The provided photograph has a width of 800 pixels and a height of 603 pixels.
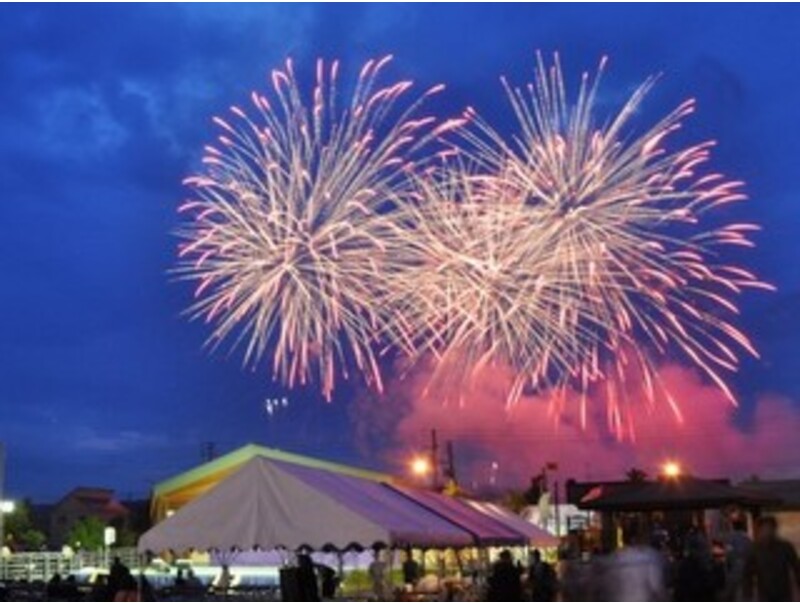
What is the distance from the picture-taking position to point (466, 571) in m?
30.2

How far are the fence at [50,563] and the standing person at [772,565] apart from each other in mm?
30090

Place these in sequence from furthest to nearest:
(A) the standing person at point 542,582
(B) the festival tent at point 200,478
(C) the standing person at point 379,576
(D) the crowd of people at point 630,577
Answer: (B) the festival tent at point 200,478 < (C) the standing person at point 379,576 < (A) the standing person at point 542,582 < (D) the crowd of people at point 630,577

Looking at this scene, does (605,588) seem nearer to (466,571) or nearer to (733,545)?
(733,545)

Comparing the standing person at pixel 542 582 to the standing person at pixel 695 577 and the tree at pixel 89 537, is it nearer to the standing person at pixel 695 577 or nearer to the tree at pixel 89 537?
the standing person at pixel 695 577

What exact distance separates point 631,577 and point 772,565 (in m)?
1.47

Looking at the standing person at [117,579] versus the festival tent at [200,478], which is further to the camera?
the festival tent at [200,478]

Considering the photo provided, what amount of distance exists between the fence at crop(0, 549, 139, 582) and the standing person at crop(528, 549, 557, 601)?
19721 millimetres

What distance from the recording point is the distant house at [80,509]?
10900cm

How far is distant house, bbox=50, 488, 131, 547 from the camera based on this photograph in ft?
358

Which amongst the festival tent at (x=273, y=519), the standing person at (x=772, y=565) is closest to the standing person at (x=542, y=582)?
the festival tent at (x=273, y=519)

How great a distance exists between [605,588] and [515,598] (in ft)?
19.3

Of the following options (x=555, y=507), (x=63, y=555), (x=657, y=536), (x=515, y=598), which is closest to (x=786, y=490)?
(x=555, y=507)

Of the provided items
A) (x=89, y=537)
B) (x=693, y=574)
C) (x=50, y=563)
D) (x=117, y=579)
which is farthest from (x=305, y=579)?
(x=89, y=537)

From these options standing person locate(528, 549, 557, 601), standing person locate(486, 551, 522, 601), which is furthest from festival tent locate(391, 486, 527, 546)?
standing person locate(486, 551, 522, 601)
